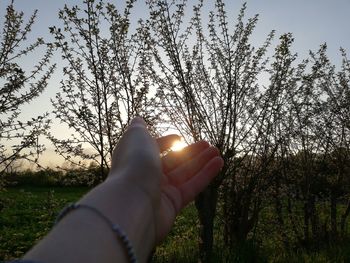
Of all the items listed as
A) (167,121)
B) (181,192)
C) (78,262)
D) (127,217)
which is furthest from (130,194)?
(167,121)

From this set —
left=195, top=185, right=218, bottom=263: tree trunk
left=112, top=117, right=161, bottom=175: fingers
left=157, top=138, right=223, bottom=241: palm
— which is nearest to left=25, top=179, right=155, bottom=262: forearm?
A: left=112, top=117, right=161, bottom=175: fingers

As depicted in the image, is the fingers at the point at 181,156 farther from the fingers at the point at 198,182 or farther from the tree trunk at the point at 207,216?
the tree trunk at the point at 207,216

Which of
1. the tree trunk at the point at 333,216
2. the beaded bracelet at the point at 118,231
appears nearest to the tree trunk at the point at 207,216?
the beaded bracelet at the point at 118,231

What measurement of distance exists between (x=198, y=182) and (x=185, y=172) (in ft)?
0.22

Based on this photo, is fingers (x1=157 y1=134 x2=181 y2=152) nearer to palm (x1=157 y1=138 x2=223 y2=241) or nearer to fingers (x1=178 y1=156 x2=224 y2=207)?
palm (x1=157 y1=138 x2=223 y2=241)

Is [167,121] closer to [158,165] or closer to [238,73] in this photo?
[238,73]

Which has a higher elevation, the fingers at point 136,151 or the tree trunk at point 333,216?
the fingers at point 136,151

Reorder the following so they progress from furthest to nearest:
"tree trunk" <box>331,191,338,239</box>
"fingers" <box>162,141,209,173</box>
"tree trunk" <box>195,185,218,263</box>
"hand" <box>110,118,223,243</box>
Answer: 1. "tree trunk" <box>331,191,338,239</box>
2. "tree trunk" <box>195,185,218,263</box>
3. "fingers" <box>162,141,209,173</box>
4. "hand" <box>110,118,223,243</box>

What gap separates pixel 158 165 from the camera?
1.35 m

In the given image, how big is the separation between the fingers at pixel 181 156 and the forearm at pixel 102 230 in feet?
1.74

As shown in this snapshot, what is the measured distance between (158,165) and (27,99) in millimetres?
5552

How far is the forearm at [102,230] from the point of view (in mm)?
858

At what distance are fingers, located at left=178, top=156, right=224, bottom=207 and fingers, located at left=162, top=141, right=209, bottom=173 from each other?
91 mm

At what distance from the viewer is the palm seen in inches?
62.9
